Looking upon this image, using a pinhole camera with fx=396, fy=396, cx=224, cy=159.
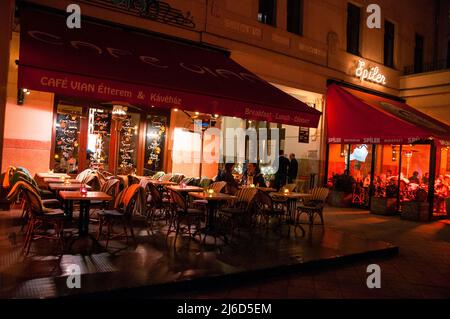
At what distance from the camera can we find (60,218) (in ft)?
18.7

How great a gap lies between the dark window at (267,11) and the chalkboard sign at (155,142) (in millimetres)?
4477

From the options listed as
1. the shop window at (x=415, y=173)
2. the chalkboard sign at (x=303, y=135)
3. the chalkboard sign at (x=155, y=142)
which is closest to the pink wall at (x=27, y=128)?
the chalkboard sign at (x=155, y=142)

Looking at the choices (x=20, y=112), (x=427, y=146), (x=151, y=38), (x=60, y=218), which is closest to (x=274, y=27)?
(x=151, y=38)

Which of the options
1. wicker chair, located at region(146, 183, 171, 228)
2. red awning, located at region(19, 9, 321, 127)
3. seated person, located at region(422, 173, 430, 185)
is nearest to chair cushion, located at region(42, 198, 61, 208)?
wicker chair, located at region(146, 183, 171, 228)

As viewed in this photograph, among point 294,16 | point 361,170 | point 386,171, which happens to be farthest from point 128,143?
point 386,171

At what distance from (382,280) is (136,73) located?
492 centimetres

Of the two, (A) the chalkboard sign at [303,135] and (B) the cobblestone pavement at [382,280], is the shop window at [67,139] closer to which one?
(B) the cobblestone pavement at [382,280]

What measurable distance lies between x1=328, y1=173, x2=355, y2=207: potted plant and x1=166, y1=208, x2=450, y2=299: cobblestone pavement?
445 cm

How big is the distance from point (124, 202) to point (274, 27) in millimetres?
7930

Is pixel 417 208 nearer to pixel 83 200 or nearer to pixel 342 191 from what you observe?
pixel 342 191

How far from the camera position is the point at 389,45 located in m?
16.4
